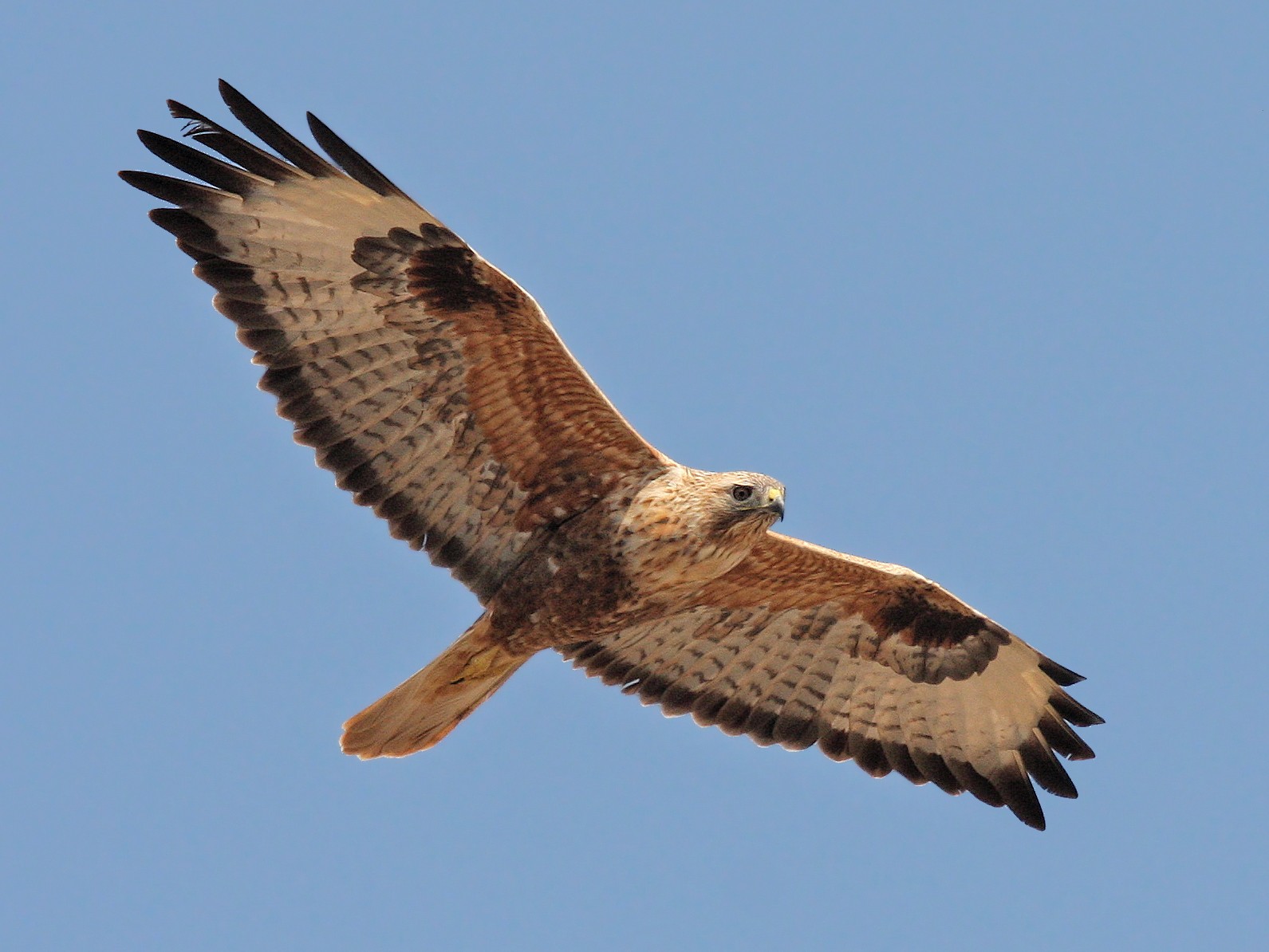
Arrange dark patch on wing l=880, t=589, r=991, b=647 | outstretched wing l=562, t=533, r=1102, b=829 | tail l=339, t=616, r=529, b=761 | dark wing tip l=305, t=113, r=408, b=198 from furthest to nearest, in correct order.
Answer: outstretched wing l=562, t=533, r=1102, b=829 → dark patch on wing l=880, t=589, r=991, b=647 → tail l=339, t=616, r=529, b=761 → dark wing tip l=305, t=113, r=408, b=198

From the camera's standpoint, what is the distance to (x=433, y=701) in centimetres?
1042

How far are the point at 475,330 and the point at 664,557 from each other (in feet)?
5.45

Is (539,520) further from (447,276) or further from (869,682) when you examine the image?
(869,682)

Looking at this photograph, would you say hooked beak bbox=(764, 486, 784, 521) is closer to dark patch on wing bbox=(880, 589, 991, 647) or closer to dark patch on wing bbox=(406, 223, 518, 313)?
dark patch on wing bbox=(880, 589, 991, 647)

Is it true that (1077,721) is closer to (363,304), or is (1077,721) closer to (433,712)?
(433,712)

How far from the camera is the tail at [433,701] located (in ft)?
33.9

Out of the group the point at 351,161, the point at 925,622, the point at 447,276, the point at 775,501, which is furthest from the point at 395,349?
the point at 925,622

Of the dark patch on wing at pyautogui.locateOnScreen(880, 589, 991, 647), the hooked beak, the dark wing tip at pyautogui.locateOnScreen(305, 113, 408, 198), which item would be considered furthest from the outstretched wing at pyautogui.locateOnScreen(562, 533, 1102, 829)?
the dark wing tip at pyautogui.locateOnScreen(305, 113, 408, 198)

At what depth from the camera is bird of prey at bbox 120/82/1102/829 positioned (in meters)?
9.68

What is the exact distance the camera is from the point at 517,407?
1007 centimetres

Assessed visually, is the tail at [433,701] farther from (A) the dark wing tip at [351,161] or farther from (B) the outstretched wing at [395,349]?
(A) the dark wing tip at [351,161]

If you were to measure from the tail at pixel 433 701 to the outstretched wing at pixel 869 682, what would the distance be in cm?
110

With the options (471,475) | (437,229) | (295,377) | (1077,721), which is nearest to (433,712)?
(471,475)

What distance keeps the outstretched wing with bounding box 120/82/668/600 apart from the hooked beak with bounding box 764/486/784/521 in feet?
2.56
